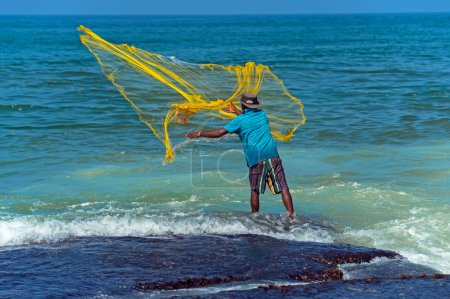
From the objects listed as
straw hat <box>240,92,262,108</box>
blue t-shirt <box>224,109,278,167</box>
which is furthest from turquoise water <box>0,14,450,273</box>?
straw hat <box>240,92,262,108</box>

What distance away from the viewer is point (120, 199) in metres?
10.1

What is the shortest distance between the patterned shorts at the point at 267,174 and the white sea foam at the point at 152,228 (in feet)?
1.29

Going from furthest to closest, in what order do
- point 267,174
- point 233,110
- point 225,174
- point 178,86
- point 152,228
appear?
point 225,174 → point 178,86 → point 233,110 → point 267,174 → point 152,228

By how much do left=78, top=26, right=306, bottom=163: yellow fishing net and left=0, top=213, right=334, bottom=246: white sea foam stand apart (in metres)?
0.84

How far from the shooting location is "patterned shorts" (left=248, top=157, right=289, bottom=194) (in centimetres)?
824

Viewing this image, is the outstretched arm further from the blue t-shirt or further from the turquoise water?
A: the turquoise water

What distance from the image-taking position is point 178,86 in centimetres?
977

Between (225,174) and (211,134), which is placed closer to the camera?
(211,134)

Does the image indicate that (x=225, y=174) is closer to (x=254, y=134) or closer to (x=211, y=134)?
(x=254, y=134)

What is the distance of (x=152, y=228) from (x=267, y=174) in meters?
1.49

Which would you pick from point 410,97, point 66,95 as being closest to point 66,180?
point 66,95

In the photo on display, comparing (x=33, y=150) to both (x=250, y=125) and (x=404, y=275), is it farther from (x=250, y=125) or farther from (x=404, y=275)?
(x=404, y=275)

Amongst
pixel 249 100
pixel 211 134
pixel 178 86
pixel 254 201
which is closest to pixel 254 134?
pixel 249 100

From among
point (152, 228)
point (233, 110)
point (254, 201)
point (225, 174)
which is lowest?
point (225, 174)
